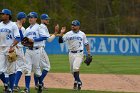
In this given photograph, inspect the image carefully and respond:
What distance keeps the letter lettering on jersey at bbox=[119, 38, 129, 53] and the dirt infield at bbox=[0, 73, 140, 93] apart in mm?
14301

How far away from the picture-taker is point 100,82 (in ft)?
57.6

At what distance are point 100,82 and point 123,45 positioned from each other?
17.1 m

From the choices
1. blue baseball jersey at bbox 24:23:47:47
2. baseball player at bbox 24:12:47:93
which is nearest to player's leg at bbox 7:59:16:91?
baseball player at bbox 24:12:47:93

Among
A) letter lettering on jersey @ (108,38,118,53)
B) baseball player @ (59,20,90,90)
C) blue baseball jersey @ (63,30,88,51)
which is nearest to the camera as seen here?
baseball player @ (59,20,90,90)

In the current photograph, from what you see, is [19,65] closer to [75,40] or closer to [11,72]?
[11,72]

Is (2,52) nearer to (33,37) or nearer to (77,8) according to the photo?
(33,37)

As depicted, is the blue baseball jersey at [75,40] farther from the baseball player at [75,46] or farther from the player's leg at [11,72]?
the player's leg at [11,72]

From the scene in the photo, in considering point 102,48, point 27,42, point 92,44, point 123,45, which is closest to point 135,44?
point 123,45

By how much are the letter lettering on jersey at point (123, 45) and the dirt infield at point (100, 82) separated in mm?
Answer: 14301

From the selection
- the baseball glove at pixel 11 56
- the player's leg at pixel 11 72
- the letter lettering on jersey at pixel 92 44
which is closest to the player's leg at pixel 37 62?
the player's leg at pixel 11 72

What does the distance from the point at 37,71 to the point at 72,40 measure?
2.30 m

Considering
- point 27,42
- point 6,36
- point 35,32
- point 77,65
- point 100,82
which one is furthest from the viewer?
point 100,82

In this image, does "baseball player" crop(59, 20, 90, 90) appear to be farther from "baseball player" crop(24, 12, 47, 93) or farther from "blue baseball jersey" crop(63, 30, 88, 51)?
"baseball player" crop(24, 12, 47, 93)

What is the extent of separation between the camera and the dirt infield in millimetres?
15898
